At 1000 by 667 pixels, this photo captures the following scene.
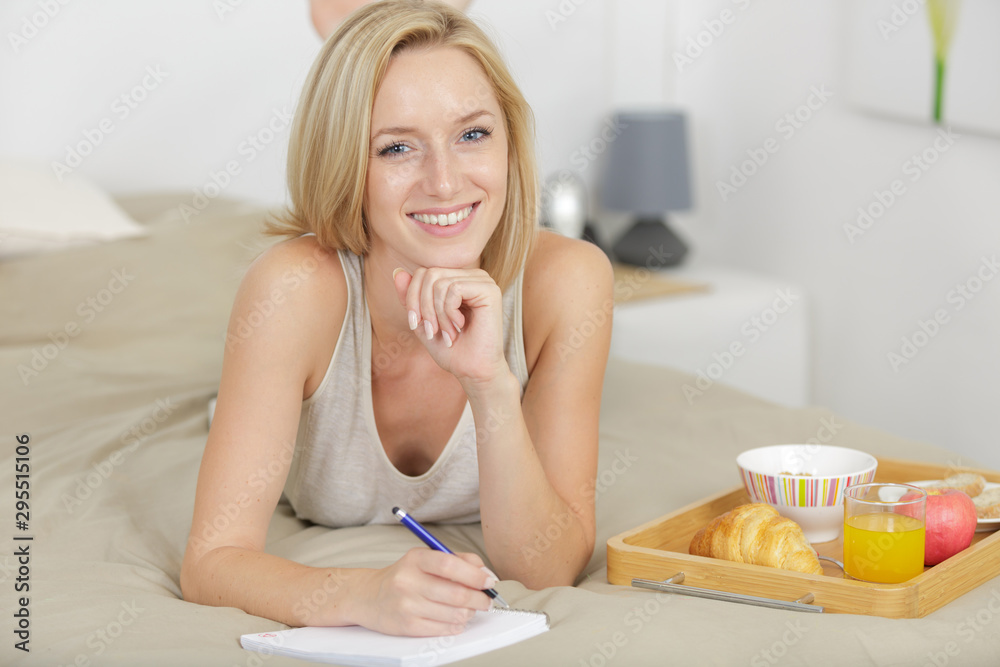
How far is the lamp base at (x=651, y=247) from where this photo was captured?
2938 mm

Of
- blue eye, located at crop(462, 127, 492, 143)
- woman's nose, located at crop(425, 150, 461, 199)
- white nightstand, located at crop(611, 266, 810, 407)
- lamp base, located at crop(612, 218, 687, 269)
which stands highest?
blue eye, located at crop(462, 127, 492, 143)

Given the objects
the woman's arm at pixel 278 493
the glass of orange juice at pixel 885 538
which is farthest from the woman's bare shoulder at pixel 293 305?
the glass of orange juice at pixel 885 538

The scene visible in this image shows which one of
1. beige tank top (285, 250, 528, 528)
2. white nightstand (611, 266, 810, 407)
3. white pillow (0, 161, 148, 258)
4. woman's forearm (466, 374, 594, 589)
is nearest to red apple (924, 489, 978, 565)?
woman's forearm (466, 374, 594, 589)

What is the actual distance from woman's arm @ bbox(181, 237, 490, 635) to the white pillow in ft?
4.12

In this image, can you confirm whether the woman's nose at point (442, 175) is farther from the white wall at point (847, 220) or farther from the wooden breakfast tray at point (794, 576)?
the white wall at point (847, 220)

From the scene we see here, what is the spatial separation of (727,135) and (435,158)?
214 centimetres

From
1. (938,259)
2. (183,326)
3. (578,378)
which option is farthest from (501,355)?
(938,259)

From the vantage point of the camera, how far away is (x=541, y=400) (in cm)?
123

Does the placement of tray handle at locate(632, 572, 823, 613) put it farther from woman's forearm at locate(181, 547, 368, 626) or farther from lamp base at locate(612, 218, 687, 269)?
lamp base at locate(612, 218, 687, 269)

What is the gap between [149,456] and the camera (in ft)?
4.82

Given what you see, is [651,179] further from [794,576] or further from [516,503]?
[794,576]

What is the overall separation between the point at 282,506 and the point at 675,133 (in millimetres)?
1908

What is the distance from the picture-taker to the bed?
2.76ft

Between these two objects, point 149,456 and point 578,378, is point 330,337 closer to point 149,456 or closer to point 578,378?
point 578,378
